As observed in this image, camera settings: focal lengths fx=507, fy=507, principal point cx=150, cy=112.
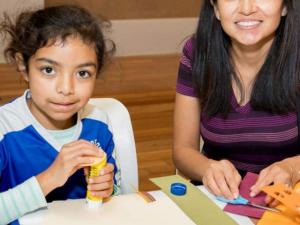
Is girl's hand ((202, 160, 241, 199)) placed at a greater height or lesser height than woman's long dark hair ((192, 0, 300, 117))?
lesser

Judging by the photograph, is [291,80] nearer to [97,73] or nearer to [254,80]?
Answer: [254,80]

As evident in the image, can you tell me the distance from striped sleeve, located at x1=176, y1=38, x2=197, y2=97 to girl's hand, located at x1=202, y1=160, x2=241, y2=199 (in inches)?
17.0

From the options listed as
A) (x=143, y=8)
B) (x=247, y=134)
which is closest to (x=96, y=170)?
(x=247, y=134)

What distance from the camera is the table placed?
1116 millimetres

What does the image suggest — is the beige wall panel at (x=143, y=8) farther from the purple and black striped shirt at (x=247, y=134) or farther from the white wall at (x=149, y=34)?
the purple and black striped shirt at (x=247, y=134)

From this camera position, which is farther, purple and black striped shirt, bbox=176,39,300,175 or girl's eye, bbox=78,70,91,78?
purple and black striped shirt, bbox=176,39,300,175

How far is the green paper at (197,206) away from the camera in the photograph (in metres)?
1.14

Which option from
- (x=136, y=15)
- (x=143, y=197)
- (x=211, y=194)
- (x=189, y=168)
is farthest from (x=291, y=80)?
(x=136, y=15)

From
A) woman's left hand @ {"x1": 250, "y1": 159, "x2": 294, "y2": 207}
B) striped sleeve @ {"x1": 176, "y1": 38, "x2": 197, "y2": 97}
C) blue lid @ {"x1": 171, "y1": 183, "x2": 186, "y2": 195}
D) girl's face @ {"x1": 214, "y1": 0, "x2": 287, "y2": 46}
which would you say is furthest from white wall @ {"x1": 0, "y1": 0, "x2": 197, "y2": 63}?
blue lid @ {"x1": 171, "y1": 183, "x2": 186, "y2": 195}

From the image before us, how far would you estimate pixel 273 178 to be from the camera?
1327 millimetres

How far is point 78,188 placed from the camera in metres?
1.49

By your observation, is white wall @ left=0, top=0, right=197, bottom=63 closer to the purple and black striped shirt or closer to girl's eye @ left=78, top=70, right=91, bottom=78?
the purple and black striped shirt

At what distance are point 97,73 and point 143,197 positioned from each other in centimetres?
43

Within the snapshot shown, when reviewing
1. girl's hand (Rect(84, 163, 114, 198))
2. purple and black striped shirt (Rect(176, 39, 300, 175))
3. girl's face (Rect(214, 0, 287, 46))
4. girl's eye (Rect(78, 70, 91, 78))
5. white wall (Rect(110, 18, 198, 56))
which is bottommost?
white wall (Rect(110, 18, 198, 56))
